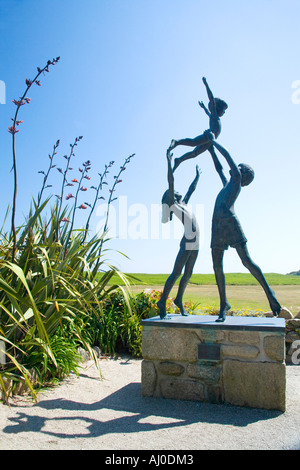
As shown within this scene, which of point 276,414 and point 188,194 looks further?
point 188,194

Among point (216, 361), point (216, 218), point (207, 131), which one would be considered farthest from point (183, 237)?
point (216, 361)

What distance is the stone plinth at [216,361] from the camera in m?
3.24

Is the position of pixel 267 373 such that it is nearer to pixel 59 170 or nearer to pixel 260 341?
pixel 260 341

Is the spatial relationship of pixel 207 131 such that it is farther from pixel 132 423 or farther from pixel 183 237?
pixel 132 423

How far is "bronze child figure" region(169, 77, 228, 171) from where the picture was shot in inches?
158

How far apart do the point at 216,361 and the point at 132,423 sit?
0.98 meters

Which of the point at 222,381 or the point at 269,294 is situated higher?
the point at 269,294

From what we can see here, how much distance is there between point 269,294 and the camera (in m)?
3.67

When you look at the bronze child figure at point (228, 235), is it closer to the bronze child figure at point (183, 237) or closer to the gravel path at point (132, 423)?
the bronze child figure at point (183, 237)

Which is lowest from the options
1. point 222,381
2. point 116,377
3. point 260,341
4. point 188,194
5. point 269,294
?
point 116,377

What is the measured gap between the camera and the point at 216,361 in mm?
3410
